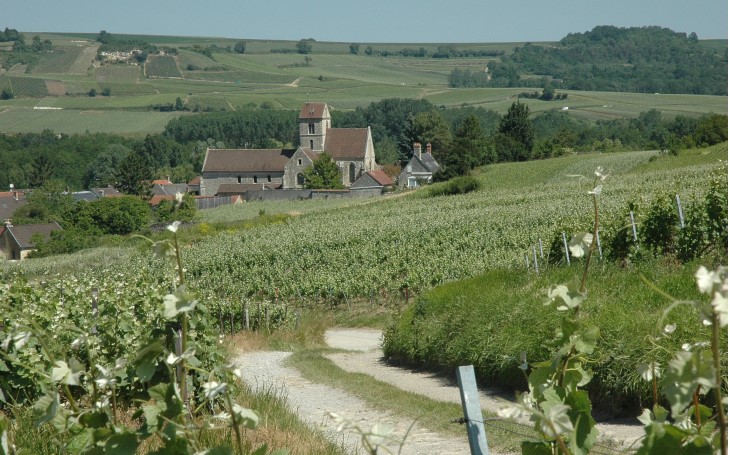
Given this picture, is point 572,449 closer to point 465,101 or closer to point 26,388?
point 26,388

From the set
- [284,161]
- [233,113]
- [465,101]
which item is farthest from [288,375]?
[465,101]

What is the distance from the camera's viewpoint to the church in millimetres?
101875

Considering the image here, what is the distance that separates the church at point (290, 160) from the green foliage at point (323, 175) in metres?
5.22

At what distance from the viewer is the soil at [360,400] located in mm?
8508

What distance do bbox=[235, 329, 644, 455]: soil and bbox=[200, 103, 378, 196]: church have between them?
8233cm

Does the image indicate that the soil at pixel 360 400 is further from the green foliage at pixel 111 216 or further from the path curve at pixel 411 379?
the green foliage at pixel 111 216

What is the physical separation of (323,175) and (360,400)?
83.0 m

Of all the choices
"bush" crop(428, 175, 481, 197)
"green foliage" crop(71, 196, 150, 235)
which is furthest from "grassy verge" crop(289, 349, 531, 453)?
"green foliage" crop(71, 196, 150, 235)

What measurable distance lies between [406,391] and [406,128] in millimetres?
105367

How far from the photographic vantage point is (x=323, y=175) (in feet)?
309

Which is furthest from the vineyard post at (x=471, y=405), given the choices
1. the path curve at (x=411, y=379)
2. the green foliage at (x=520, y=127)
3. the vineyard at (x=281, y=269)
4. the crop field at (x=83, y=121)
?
the crop field at (x=83, y=121)

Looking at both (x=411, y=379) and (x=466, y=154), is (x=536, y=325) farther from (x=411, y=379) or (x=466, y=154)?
(x=466, y=154)

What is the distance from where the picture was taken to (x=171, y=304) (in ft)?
8.26

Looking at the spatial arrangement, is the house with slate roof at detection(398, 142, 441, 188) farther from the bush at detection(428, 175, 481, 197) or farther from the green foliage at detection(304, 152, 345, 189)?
the bush at detection(428, 175, 481, 197)
